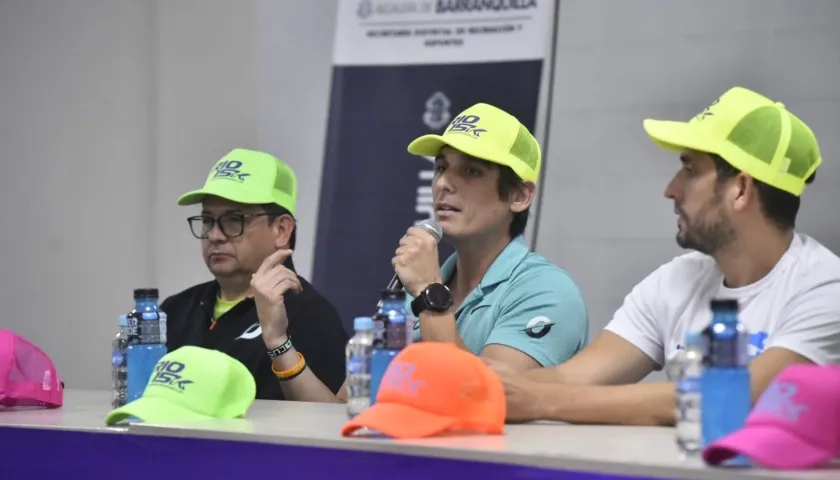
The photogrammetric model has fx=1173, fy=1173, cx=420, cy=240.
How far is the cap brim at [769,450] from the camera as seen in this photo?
1.24 metres

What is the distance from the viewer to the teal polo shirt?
2.25 m

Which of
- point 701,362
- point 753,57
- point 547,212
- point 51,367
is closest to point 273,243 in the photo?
point 51,367

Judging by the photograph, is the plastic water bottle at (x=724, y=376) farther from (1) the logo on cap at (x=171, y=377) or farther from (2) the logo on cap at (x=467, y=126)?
(2) the logo on cap at (x=467, y=126)

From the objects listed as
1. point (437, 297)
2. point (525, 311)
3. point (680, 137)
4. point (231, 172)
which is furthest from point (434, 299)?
point (231, 172)

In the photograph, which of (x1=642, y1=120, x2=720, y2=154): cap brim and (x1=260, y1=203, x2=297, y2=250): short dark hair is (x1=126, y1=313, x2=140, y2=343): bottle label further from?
(x1=642, y1=120, x2=720, y2=154): cap brim

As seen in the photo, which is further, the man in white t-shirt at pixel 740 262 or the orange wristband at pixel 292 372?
the orange wristband at pixel 292 372

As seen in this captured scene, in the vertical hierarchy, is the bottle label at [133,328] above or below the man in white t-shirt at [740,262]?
below

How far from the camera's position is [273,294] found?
2502 millimetres

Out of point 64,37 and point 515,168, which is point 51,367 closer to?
point 515,168

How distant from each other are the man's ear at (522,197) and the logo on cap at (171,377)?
818 mm

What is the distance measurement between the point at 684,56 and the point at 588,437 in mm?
1848

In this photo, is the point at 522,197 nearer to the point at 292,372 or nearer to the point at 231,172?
the point at 292,372

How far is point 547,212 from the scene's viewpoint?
340cm

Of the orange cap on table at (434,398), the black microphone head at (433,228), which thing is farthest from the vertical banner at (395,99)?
the orange cap on table at (434,398)
